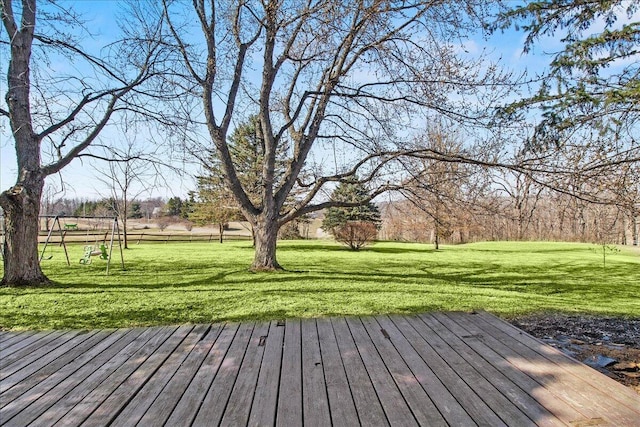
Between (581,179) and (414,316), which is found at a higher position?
(581,179)

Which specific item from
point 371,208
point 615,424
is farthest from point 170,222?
point 615,424

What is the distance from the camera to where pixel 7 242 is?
6723 mm

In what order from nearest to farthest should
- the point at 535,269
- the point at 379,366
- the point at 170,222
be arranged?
the point at 379,366, the point at 535,269, the point at 170,222

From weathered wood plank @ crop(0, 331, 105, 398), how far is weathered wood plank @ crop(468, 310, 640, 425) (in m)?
3.34

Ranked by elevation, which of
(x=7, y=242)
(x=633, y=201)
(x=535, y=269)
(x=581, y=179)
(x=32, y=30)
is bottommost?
(x=535, y=269)

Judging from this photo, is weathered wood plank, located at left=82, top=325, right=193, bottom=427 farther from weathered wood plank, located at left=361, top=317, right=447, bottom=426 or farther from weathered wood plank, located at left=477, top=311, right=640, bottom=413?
weathered wood plank, located at left=477, top=311, right=640, bottom=413

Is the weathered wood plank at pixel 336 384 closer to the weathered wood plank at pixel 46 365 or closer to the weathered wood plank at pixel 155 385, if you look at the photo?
the weathered wood plank at pixel 155 385

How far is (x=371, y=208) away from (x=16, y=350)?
25.9 meters

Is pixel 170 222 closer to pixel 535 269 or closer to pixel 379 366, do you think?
pixel 535 269

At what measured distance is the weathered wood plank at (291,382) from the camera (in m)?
2.02

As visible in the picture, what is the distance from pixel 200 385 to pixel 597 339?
3.93m

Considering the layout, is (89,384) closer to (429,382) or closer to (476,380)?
(429,382)

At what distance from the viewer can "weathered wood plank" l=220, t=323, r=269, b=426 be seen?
2.01 m

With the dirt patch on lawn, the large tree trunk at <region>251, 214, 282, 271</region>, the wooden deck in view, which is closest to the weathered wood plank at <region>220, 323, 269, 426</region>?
the wooden deck
